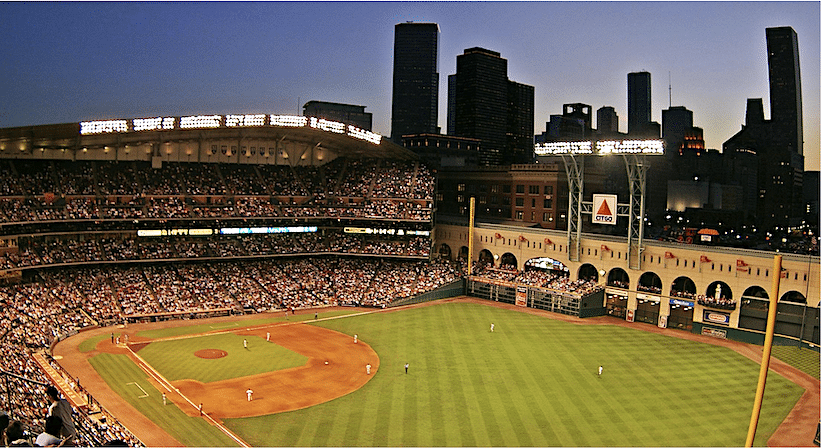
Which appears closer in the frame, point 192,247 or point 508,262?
point 192,247

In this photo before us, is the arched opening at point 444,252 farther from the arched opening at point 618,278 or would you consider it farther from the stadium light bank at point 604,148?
the arched opening at point 618,278

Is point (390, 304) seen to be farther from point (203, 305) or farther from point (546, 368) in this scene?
point (546, 368)

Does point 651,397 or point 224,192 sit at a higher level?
point 224,192

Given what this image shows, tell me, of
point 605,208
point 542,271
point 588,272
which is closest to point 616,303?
point 588,272

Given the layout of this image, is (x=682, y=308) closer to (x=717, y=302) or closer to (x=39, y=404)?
(x=717, y=302)

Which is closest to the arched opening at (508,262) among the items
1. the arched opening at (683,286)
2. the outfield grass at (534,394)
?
the outfield grass at (534,394)

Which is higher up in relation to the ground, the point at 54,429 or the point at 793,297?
the point at 54,429

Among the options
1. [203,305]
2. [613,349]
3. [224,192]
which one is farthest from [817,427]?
[224,192]
